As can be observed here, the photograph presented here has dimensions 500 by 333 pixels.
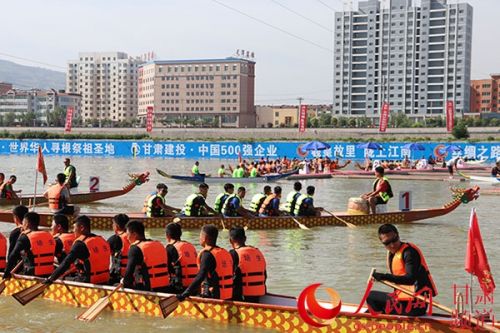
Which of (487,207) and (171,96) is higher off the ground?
(171,96)

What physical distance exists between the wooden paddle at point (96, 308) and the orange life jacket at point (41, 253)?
114 centimetres

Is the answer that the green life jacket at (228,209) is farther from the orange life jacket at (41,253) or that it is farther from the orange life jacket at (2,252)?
the orange life jacket at (41,253)

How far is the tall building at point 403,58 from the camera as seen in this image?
455 feet

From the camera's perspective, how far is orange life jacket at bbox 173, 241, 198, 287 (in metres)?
9.27

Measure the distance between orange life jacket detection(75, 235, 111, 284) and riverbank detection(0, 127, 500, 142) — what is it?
6549cm

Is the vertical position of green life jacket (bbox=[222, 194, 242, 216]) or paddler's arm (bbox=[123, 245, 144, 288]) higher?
paddler's arm (bbox=[123, 245, 144, 288])

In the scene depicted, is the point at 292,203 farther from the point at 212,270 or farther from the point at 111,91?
the point at 111,91

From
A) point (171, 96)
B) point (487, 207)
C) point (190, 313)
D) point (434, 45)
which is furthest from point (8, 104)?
point (190, 313)

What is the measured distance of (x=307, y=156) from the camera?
5662 centimetres

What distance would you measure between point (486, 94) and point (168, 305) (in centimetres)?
15687

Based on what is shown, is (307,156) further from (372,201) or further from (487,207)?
(372,201)

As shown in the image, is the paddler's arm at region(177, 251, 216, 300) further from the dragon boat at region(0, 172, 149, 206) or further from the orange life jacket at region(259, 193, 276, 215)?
the dragon boat at region(0, 172, 149, 206)

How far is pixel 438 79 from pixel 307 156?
91.9m

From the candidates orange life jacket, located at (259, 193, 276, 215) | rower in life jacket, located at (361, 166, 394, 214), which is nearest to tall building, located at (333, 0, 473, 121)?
rower in life jacket, located at (361, 166, 394, 214)
